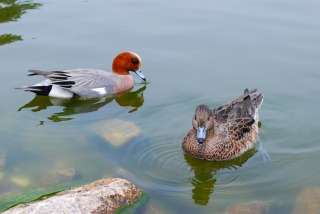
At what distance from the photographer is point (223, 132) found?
7160 mm

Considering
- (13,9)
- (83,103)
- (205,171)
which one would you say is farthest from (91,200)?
(13,9)

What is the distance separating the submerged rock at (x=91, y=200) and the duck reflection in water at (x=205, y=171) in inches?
28.0

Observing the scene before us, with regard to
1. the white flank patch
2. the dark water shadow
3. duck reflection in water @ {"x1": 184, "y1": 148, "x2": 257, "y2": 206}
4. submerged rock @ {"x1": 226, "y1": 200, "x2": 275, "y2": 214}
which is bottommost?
duck reflection in water @ {"x1": 184, "y1": 148, "x2": 257, "y2": 206}

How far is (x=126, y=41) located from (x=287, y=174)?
5045 millimetres

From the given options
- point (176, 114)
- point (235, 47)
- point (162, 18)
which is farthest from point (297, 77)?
point (162, 18)

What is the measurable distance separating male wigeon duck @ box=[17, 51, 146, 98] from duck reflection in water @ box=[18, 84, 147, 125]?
0.09 meters

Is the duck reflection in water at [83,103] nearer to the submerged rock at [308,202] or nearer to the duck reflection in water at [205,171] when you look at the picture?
the duck reflection in water at [205,171]

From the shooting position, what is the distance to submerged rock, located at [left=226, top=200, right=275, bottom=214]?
573cm

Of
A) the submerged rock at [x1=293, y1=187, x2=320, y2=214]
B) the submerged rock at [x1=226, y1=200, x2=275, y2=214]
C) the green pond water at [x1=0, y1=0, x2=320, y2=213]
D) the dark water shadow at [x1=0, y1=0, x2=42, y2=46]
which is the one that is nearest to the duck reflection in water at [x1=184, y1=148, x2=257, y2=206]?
the green pond water at [x1=0, y1=0, x2=320, y2=213]

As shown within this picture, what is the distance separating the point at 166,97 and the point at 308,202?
10.8ft

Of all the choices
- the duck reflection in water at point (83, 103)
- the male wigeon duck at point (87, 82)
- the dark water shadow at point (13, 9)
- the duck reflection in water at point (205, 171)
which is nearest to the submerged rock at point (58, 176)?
the duck reflection in water at point (205, 171)

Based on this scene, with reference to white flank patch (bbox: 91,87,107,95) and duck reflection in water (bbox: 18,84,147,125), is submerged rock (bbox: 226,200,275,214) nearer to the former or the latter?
duck reflection in water (bbox: 18,84,147,125)

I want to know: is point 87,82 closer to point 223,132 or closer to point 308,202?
point 223,132

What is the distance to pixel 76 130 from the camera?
7727mm
